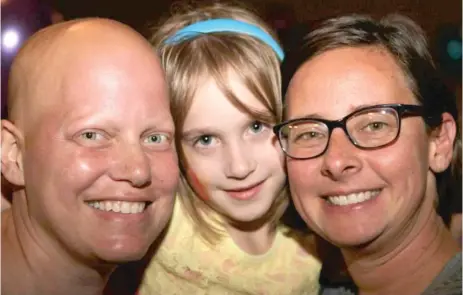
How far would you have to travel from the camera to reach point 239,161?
3.65 feet

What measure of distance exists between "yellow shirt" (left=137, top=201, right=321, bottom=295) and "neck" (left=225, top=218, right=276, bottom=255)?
0.01 m

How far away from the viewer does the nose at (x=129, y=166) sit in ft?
3.22

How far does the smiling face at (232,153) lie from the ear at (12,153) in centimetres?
28

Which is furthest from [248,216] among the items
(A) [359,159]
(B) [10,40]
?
(B) [10,40]

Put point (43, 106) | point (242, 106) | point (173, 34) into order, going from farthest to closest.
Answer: point (173, 34)
point (242, 106)
point (43, 106)

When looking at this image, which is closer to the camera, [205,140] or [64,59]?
[64,59]

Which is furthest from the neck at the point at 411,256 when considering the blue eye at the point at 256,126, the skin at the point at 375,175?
the blue eye at the point at 256,126

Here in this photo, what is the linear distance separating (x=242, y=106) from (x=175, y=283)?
0.39 m

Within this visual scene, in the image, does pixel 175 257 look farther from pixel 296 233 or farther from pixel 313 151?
pixel 313 151

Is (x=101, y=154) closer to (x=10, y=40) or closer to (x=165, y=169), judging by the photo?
(x=165, y=169)

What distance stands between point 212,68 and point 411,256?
48 cm

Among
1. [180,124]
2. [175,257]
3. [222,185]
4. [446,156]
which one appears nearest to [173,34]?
[180,124]

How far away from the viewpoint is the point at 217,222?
1.25m

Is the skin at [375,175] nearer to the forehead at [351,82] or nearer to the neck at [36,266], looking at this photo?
the forehead at [351,82]
